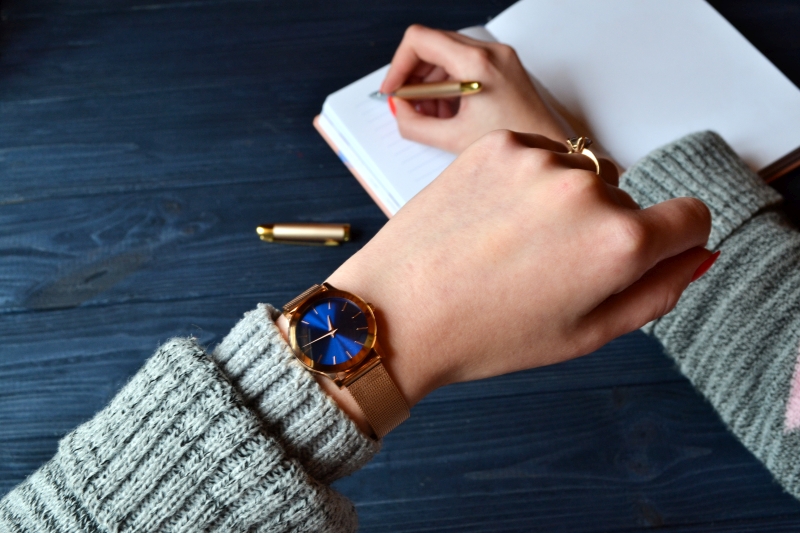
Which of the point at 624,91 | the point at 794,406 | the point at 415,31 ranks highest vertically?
the point at 415,31

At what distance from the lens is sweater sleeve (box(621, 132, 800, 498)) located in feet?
2.52

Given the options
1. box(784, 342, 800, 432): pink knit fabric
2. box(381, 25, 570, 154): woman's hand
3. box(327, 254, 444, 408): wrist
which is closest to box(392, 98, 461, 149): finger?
box(381, 25, 570, 154): woman's hand

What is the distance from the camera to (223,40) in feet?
3.52

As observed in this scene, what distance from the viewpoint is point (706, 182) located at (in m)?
0.84

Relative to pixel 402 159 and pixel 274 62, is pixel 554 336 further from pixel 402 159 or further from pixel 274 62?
pixel 274 62

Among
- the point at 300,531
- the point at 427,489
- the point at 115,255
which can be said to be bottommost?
the point at 427,489

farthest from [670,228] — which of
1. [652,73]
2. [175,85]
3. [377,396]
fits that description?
[175,85]

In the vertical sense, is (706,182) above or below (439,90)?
below

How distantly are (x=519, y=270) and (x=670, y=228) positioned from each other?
0.56 feet

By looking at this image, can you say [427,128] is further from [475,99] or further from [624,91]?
[624,91]

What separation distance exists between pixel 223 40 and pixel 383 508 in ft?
2.87

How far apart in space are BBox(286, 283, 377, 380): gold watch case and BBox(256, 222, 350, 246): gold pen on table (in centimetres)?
29

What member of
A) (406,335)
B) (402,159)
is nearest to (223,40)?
(402,159)

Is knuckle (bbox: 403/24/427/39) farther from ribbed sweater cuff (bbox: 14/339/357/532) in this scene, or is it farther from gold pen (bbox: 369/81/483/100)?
ribbed sweater cuff (bbox: 14/339/357/532)
